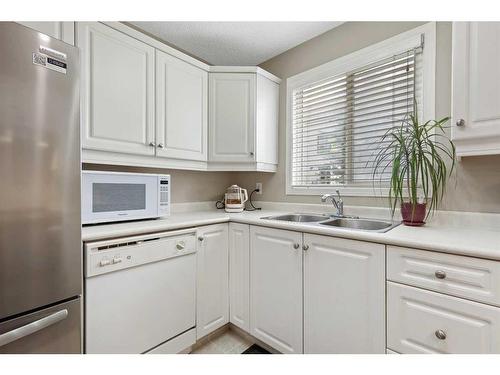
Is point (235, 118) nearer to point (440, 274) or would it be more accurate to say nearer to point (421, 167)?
point (421, 167)

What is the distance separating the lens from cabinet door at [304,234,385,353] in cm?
118

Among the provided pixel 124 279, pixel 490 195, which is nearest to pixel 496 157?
pixel 490 195

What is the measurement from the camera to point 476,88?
118cm

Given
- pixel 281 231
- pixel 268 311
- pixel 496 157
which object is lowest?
pixel 268 311

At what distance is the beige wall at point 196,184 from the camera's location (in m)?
2.23

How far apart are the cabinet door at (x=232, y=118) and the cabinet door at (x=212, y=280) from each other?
2.14ft

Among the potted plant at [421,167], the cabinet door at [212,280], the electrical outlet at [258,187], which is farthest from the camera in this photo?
the electrical outlet at [258,187]

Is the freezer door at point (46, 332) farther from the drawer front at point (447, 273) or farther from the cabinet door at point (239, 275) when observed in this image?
the drawer front at point (447, 273)

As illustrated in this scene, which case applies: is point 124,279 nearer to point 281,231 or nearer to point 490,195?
point 281,231

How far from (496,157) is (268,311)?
1539 mm

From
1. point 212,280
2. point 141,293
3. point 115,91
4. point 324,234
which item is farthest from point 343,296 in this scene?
point 115,91

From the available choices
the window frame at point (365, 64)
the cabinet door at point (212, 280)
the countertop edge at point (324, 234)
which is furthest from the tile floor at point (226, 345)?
the window frame at point (365, 64)

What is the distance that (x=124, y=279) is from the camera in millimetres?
1332

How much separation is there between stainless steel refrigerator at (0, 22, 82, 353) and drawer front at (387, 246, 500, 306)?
136 cm
